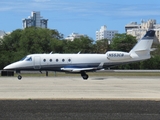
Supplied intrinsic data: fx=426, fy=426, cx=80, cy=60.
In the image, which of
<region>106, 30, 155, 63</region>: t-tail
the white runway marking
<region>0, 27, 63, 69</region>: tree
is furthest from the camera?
<region>0, 27, 63, 69</region>: tree

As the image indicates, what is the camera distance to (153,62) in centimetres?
8819

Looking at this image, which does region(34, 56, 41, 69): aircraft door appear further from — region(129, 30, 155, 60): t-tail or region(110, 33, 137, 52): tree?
region(110, 33, 137, 52): tree

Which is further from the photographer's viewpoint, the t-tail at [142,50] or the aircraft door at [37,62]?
the t-tail at [142,50]

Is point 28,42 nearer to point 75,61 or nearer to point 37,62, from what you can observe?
point 75,61

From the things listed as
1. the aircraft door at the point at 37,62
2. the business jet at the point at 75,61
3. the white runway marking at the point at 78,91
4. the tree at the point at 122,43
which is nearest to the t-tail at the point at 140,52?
the business jet at the point at 75,61

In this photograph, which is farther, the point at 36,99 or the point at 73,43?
the point at 73,43

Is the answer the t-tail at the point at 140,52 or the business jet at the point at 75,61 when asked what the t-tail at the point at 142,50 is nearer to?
the t-tail at the point at 140,52

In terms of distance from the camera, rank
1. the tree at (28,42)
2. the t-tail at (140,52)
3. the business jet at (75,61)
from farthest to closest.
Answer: the tree at (28,42) → the t-tail at (140,52) → the business jet at (75,61)

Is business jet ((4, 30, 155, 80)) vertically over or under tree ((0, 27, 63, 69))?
under

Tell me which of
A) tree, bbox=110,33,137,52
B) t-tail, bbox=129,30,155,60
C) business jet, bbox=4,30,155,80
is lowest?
business jet, bbox=4,30,155,80

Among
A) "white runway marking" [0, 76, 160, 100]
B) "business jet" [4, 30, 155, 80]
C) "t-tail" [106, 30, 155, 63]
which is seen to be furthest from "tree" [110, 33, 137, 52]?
"white runway marking" [0, 76, 160, 100]
